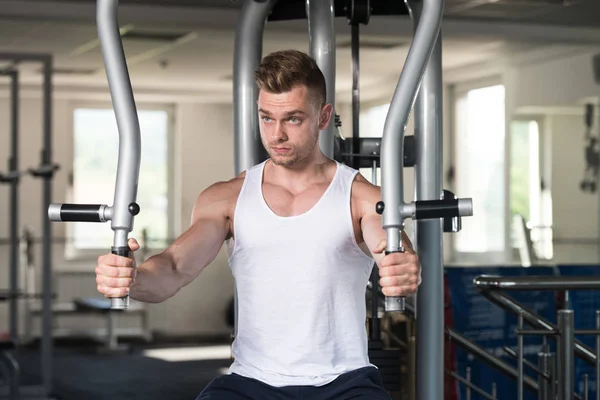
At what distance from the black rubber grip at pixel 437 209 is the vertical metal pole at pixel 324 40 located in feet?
2.95

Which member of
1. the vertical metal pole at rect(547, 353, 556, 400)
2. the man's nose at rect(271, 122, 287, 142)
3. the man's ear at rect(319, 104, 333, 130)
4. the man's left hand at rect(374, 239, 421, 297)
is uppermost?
the man's ear at rect(319, 104, 333, 130)

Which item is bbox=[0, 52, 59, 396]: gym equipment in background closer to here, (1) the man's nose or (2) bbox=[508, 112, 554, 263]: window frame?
(2) bbox=[508, 112, 554, 263]: window frame

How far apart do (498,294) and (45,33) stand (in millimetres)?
4420

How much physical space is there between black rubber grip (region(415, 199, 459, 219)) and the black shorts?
1.56ft

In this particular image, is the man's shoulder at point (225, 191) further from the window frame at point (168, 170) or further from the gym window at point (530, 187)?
the window frame at point (168, 170)

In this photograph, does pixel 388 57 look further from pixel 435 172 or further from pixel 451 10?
pixel 435 172

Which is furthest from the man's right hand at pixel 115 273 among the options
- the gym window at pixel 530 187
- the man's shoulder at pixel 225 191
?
the gym window at pixel 530 187

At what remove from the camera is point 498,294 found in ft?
9.31

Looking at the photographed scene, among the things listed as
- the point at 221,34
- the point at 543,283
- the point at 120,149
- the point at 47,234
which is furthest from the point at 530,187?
the point at 120,149

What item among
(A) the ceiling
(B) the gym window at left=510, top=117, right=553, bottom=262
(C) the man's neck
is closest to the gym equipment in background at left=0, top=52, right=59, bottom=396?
(A) the ceiling

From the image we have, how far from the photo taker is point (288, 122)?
1790 mm

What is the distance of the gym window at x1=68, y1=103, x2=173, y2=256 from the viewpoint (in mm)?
9562

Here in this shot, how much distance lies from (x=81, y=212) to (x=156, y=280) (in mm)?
336

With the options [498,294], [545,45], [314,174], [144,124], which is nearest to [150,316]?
[144,124]
